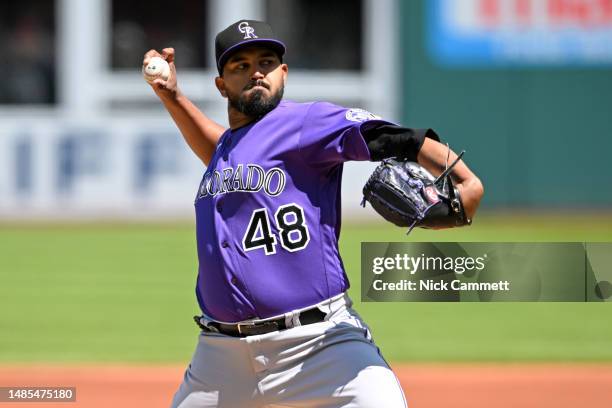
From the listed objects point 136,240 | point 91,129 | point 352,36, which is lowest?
point 136,240

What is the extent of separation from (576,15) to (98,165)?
6.57 m

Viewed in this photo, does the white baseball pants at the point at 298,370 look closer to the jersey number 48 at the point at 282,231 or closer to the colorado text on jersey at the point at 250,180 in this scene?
the jersey number 48 at the point at 282,231

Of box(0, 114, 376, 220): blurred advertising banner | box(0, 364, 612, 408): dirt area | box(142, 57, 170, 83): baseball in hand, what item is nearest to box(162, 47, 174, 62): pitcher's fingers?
box(142, 57, 170, 83): baseball in hand

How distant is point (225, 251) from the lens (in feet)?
10.1

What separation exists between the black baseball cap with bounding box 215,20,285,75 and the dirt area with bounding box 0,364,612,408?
2625mm

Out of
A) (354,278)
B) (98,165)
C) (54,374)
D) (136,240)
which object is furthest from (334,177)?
(98,165)

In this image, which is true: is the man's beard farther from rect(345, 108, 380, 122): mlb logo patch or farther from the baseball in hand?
the baseball in hand

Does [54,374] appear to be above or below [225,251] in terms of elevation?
below

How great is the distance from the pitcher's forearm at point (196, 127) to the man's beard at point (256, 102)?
0.52m

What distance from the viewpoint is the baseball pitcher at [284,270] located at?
2.96m

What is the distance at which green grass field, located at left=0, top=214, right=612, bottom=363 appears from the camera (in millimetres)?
6758

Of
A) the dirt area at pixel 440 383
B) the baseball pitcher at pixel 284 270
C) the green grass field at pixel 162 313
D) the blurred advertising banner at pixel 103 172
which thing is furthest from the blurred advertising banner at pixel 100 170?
the baseball pitcher at pixel 284 270

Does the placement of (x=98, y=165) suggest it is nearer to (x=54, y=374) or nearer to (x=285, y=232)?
(x=54, y=374)

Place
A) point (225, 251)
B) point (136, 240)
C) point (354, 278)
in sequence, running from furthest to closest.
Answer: point (136, 240) → point (354, 278) → point (225, 251)
